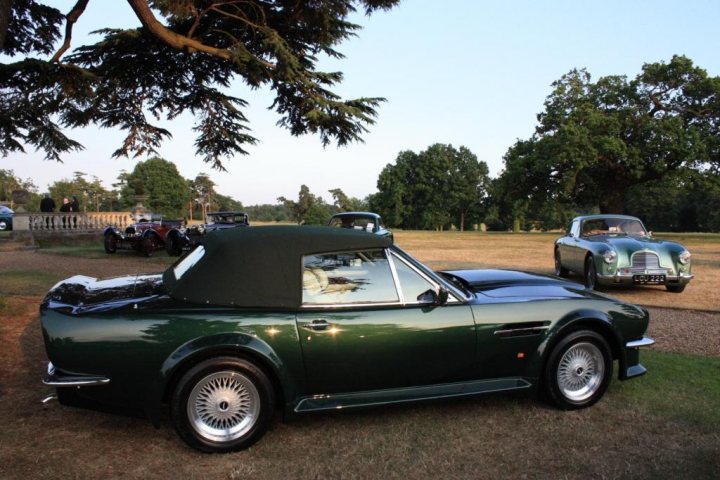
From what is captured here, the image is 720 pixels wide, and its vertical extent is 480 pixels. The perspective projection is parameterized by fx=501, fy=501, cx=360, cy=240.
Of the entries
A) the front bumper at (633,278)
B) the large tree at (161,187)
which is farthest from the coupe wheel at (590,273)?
the large tree at (161,187)

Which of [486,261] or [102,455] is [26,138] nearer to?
[102,455]

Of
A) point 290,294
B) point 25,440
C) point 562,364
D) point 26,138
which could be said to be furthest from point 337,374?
point 26,138

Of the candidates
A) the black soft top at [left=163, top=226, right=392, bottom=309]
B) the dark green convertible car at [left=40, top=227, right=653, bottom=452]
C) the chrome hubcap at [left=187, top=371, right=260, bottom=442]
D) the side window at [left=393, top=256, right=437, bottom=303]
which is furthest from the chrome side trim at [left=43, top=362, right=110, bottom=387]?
the side window at [left=393, top=256, right=437, bottom=303]

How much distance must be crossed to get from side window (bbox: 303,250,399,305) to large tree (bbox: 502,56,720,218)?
99.3 feet

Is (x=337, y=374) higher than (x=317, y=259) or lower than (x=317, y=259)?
lower

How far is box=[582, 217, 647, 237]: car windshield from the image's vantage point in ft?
33.5

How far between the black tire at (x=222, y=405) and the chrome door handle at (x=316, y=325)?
0.42 metres

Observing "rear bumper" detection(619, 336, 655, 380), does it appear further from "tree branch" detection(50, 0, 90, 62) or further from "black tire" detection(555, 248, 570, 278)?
"tree branch" detection(50, 0, 90, 62)

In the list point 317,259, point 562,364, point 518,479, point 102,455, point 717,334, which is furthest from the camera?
point 717,334

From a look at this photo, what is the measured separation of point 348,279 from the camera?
139 inches

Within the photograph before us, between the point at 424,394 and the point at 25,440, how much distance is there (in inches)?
105

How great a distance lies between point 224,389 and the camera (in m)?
Answer: 3.21

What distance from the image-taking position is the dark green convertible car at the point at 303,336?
3066 millimetres

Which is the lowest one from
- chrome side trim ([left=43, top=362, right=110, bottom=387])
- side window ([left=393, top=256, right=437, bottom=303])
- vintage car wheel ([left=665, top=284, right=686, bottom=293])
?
vintage car wheel ([left=665, top=284, right=686, bottom=293])
